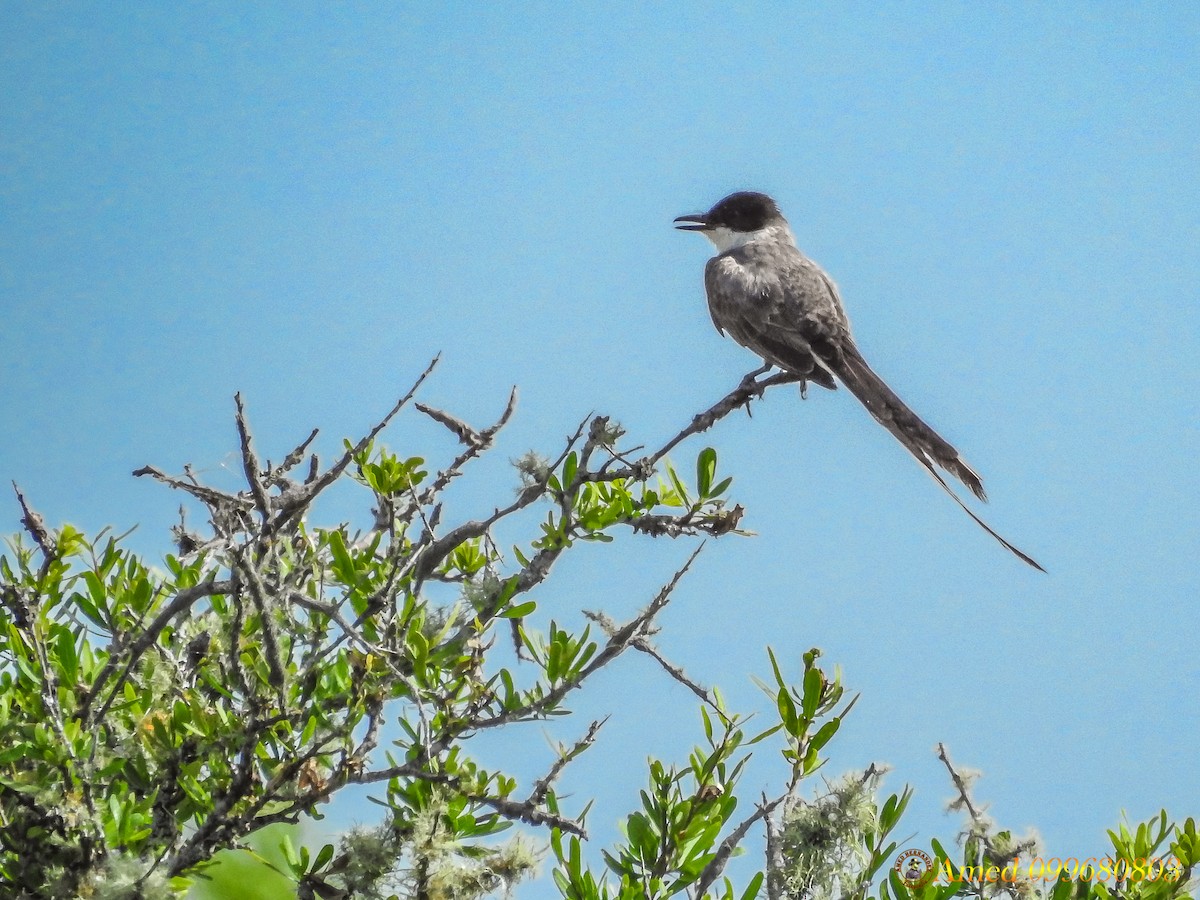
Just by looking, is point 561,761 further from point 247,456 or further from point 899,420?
point 899,420

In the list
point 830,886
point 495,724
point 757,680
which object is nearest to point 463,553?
A: point 495,724

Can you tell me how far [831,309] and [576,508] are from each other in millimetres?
3847

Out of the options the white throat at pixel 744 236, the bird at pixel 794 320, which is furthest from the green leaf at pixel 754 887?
the white throat at pixel 744 236

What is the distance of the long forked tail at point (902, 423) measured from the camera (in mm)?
4590

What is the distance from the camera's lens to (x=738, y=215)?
793 centimetres

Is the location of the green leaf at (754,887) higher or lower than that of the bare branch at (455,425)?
lower

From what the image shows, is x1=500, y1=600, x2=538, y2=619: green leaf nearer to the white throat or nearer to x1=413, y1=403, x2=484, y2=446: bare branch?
x1=413, y1=403, x2=484, y2=446: bare branch

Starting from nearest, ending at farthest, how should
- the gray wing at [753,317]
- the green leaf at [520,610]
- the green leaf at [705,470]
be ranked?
the green leaf at [520,610], the green leaf at [705,470], the gray wing at [753,317]

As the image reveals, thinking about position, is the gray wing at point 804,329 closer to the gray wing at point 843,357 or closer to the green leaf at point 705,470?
the gray wing at point 843,357

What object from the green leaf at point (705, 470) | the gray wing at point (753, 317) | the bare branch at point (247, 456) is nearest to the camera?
the bare branch at point (247, 456)

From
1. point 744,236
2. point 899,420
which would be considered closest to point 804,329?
point 899,420

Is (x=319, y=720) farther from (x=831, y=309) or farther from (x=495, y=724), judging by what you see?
(x=831, y=309)

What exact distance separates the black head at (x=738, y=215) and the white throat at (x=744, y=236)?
43 millimetres
